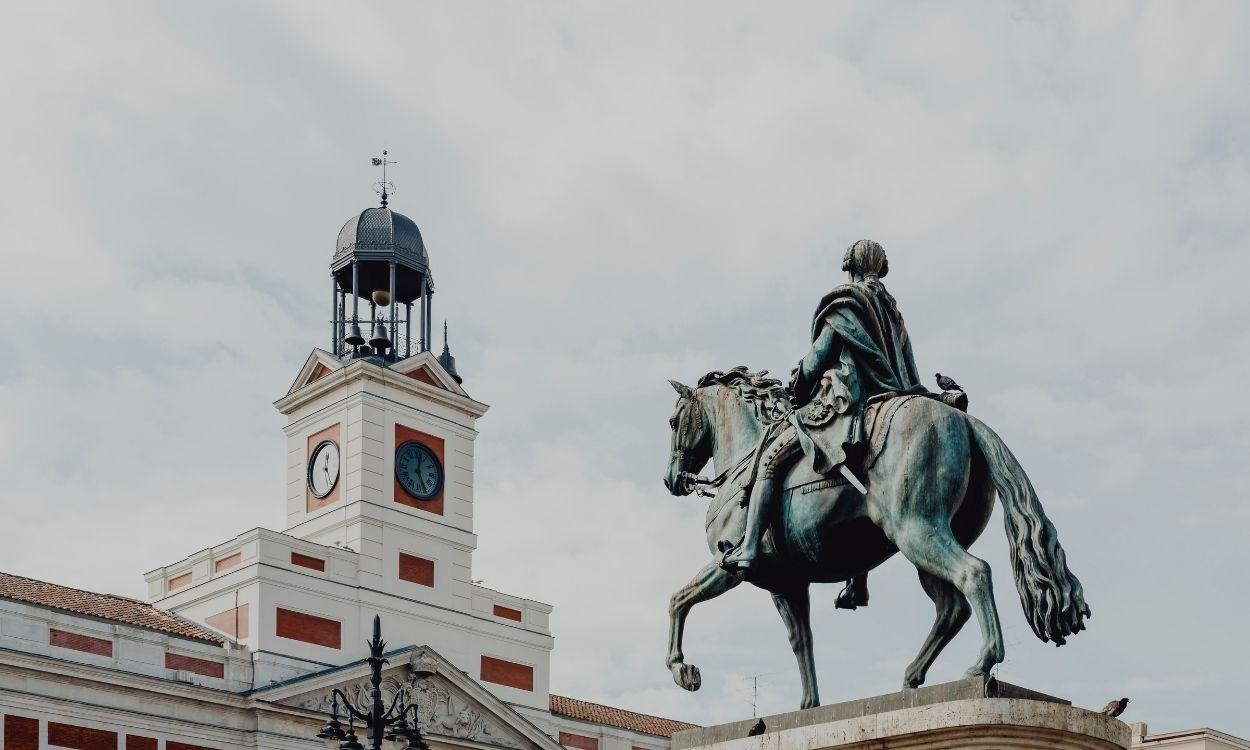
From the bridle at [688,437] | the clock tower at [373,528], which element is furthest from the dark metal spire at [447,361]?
the bridle at [688,437]

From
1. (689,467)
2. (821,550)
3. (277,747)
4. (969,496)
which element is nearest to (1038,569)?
(969,496)

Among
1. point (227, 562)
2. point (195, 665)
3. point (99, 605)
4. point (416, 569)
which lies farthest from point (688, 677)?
point (416, 569)

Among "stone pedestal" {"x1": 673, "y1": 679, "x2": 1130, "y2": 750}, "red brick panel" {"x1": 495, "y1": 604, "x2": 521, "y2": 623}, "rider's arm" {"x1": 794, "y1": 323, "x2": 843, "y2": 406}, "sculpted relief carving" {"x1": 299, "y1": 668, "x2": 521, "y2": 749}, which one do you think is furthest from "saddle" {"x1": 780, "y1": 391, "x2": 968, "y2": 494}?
"red brick panel" {"x1": 495, "y1": 604, "x2": 521, "y2": 623}

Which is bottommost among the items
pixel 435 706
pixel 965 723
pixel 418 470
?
pixel 965 723

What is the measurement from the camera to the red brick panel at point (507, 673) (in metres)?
→ 42.9

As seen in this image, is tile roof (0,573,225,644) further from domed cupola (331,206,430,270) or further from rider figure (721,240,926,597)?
rider figure (721,240,926,597)

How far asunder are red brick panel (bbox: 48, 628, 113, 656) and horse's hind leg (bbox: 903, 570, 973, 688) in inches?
1144

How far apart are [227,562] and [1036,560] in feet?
112

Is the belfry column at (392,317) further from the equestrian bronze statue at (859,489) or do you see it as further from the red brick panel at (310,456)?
the equestrian bronze statue at (859,489)

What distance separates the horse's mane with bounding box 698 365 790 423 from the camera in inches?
338

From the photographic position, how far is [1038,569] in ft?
24.0

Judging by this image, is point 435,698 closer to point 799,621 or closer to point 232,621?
point 232,621

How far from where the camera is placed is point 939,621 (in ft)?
25.5

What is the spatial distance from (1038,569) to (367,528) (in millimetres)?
35195
